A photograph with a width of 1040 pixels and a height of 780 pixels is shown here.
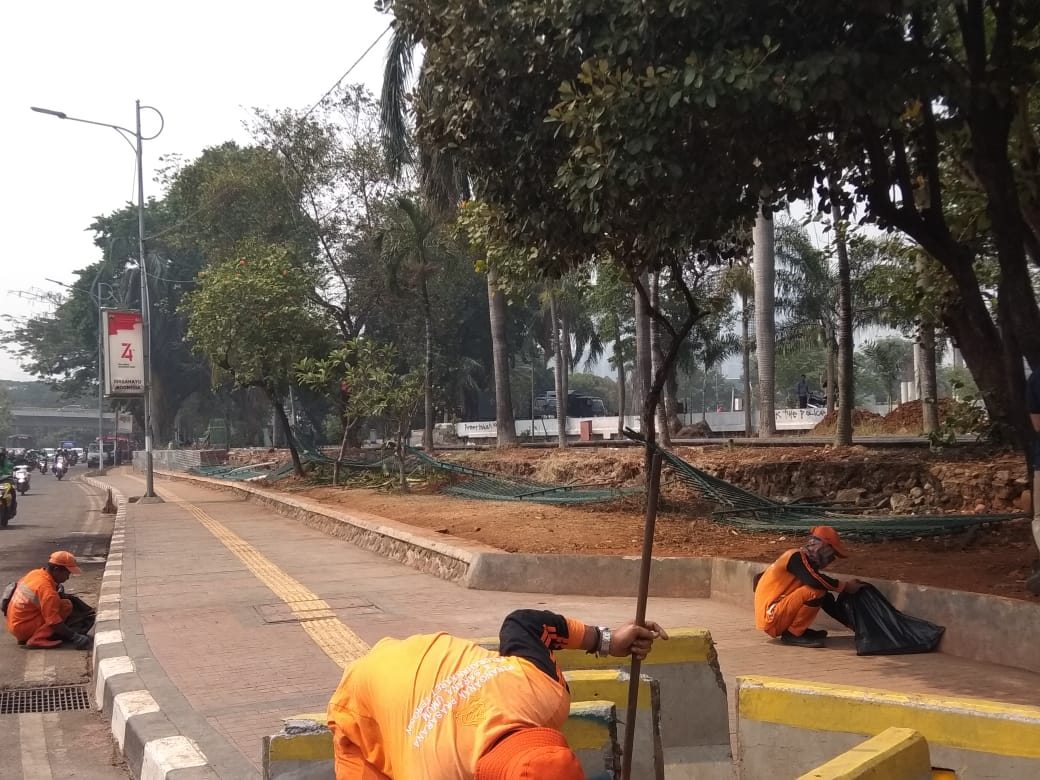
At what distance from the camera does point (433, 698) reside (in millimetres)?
2398

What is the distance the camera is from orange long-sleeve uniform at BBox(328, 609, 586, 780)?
2.27 metres

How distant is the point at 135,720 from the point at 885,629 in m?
4.42

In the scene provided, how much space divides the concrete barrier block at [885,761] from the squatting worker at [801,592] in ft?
11.5

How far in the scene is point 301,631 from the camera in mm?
7508

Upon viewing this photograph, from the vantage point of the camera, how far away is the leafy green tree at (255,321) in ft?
70.4

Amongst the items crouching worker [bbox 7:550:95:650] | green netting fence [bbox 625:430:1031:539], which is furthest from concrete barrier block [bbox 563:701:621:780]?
crouching worker [bbox 7:550:95:650]

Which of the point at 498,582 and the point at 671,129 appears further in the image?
the point at 498,582

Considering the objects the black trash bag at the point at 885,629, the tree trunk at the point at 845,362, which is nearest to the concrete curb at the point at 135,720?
the black trash bag at the point at 885,629

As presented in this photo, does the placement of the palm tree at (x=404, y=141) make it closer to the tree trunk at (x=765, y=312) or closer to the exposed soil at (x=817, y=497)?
the tree trunk at (x=765, y=312)

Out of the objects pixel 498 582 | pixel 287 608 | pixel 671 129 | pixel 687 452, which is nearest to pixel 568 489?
pixel 687 452

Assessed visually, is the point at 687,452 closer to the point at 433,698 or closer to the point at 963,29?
the point at 963,29

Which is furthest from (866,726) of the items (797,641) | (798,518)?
(798,518)

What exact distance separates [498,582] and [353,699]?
6.36 meters

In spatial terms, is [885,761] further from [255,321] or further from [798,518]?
[255,321]
